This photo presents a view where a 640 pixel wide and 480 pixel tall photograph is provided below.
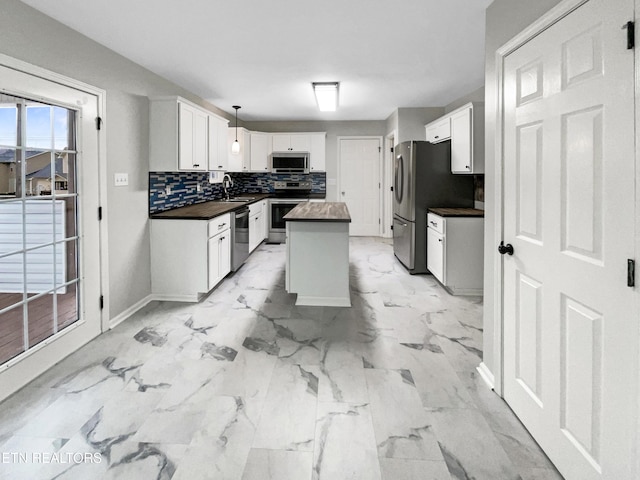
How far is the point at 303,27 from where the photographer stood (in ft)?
9.30

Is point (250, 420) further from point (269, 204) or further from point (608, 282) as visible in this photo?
point (269, 204)

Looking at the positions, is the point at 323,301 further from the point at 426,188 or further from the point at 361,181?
the point at 361,181

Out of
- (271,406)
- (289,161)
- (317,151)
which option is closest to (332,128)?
(317,151)

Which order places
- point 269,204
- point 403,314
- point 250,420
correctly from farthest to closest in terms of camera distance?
1. point 269,204
2. point 403,314
3. point 250,420

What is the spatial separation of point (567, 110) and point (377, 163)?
6256 millimetres

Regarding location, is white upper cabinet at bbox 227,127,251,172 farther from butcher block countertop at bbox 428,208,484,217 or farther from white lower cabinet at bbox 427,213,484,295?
white lower cabinet at bbox 427,213,484,295

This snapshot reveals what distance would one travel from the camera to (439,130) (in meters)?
5.07

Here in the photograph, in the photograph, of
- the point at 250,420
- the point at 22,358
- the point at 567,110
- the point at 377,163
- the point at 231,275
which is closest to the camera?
the point at 567,110

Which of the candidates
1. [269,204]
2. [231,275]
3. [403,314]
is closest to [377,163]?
[269,204]

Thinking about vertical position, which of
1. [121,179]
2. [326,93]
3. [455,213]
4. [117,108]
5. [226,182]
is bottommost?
[455,213]

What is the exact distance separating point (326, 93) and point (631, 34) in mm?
3961

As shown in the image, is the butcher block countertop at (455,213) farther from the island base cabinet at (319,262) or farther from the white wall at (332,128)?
Answer: the white wall at (332,128)

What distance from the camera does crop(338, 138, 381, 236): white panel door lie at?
7.66m

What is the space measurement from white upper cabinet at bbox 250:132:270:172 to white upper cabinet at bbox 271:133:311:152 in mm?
157
